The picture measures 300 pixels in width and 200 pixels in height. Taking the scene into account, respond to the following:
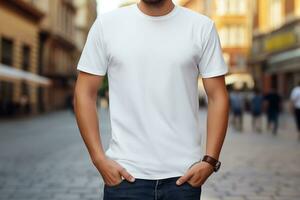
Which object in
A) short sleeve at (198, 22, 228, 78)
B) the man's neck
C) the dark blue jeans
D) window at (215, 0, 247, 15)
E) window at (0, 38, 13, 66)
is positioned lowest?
window at (215, 0, 247, 15)

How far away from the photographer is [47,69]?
4625cm

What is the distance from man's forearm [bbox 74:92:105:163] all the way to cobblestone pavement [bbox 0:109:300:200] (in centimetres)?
449

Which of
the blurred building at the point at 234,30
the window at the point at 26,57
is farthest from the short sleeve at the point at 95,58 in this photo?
the blurred building at the point at 234,30

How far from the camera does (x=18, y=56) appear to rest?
1366 inches

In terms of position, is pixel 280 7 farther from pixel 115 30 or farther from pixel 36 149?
pixel 115 30

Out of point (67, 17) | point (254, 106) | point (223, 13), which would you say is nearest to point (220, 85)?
point (254, 106)

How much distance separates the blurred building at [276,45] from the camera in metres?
37.9

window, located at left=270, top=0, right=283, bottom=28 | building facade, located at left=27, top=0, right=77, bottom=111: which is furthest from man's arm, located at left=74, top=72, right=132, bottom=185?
window, located at left=270, top=0, right=283, bottom=28

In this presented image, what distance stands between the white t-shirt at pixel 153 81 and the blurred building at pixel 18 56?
23911 millimetres

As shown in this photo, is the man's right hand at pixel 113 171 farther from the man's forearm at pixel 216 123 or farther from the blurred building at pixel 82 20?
the blurred building at pixel 82 20

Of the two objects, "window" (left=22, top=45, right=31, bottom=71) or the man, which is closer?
the man

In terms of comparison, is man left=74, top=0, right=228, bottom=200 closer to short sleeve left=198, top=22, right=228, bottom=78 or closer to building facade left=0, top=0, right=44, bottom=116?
short sleeve left=198, top=22, right=228, bottom=78

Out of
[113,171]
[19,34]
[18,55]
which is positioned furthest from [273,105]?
[19,34]

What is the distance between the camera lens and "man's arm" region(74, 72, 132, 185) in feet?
7.86
